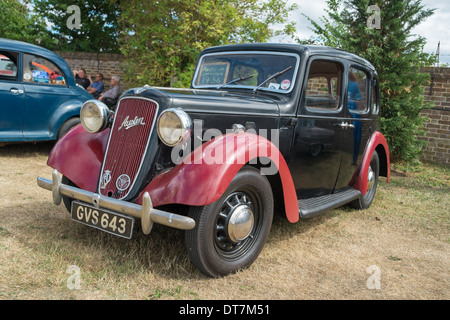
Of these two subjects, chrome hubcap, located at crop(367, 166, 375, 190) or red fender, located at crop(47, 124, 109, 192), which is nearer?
red fender, located at crop(47, 124, 109, 192)

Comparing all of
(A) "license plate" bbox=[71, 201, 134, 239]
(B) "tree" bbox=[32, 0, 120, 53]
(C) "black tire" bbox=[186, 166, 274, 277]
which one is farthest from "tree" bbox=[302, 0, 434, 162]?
(B) "tree" bbox=[32, 0, 120, 53]

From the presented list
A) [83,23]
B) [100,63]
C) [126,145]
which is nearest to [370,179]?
[126,145]

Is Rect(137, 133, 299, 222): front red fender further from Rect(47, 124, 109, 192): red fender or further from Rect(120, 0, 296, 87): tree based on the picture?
Rect(120, 0, 296, 87): tree

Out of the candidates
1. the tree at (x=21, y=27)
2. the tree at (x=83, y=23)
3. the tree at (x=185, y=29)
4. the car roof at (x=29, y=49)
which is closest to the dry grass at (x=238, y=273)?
the car roof at (x=29, y=49)

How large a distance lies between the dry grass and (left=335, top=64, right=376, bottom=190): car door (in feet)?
1.91

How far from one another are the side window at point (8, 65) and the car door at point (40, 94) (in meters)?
0.13

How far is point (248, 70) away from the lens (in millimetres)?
3604

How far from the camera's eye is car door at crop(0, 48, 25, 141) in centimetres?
562

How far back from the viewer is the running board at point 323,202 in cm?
318

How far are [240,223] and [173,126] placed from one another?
79 centimetres

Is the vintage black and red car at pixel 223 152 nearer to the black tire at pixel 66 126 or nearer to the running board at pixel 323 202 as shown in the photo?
the running board at pixel 323 202

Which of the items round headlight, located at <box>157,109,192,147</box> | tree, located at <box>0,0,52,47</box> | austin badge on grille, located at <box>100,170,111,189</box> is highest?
tree, located at <box>0,0,52,47</box>

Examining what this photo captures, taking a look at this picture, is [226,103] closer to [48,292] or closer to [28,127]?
→ [48,292]

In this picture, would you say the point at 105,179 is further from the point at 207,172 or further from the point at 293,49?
the point at 293,49
